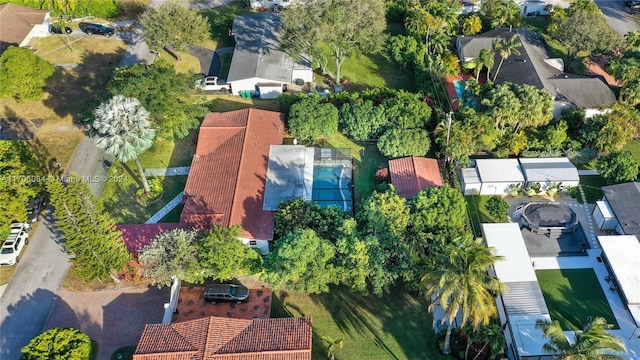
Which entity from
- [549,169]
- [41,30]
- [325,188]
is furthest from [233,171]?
[41,30]

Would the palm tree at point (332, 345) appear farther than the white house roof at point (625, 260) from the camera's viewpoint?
No

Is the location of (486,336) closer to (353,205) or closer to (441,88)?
(353,205)

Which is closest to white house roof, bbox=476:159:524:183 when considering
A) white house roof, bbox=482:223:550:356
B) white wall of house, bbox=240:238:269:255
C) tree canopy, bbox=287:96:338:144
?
white house roof, bbox=482:223:550:356

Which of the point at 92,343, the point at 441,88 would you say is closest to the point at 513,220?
the point at 441,88

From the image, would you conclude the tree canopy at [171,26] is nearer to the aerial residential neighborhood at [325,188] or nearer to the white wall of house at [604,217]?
the aerial residential neighborhood at [325,188]

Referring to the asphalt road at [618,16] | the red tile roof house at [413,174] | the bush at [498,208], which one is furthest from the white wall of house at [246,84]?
the asphalt road at [618,16]

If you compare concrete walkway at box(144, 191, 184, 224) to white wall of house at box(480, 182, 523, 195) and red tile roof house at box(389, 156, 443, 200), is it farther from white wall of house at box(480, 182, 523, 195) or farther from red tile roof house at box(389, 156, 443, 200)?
white wall of house at box(480, 182, 523, 195)

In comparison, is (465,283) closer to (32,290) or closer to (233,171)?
(233,171)
